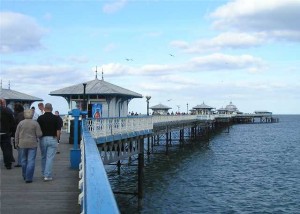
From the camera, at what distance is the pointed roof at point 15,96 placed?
35616 mm

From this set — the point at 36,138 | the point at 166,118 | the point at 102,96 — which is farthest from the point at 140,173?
the point at 166,118

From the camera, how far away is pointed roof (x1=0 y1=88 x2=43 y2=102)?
3562 cm

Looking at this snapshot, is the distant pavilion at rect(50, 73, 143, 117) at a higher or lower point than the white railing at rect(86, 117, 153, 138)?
higher

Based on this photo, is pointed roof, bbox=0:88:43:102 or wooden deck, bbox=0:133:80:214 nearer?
wooden deck, bbox=0:133:80:214

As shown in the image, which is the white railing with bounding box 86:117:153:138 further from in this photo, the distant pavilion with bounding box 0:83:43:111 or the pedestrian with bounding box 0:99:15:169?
the distant pavilion with bounding box 0:83:43:111

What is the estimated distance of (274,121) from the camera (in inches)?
6334

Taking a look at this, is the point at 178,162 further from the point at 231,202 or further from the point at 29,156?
the point at 29,156

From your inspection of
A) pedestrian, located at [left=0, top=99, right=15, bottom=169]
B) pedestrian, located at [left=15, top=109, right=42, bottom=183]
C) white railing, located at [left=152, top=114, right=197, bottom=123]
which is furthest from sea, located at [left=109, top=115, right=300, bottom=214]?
pedestrian, located at [left=15, top=109, right=42, bottom=183]

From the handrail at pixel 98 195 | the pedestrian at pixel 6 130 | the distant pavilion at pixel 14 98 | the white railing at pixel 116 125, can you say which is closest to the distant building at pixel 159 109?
the distant pavilion at pixel 14 98

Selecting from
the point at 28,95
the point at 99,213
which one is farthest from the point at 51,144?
the point at 28,95

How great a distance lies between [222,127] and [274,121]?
76.6 meters

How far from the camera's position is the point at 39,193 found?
7.11 metres

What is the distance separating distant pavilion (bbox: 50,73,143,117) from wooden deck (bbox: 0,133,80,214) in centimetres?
1586

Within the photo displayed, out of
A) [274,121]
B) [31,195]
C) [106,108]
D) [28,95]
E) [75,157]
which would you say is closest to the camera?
[31,195]
